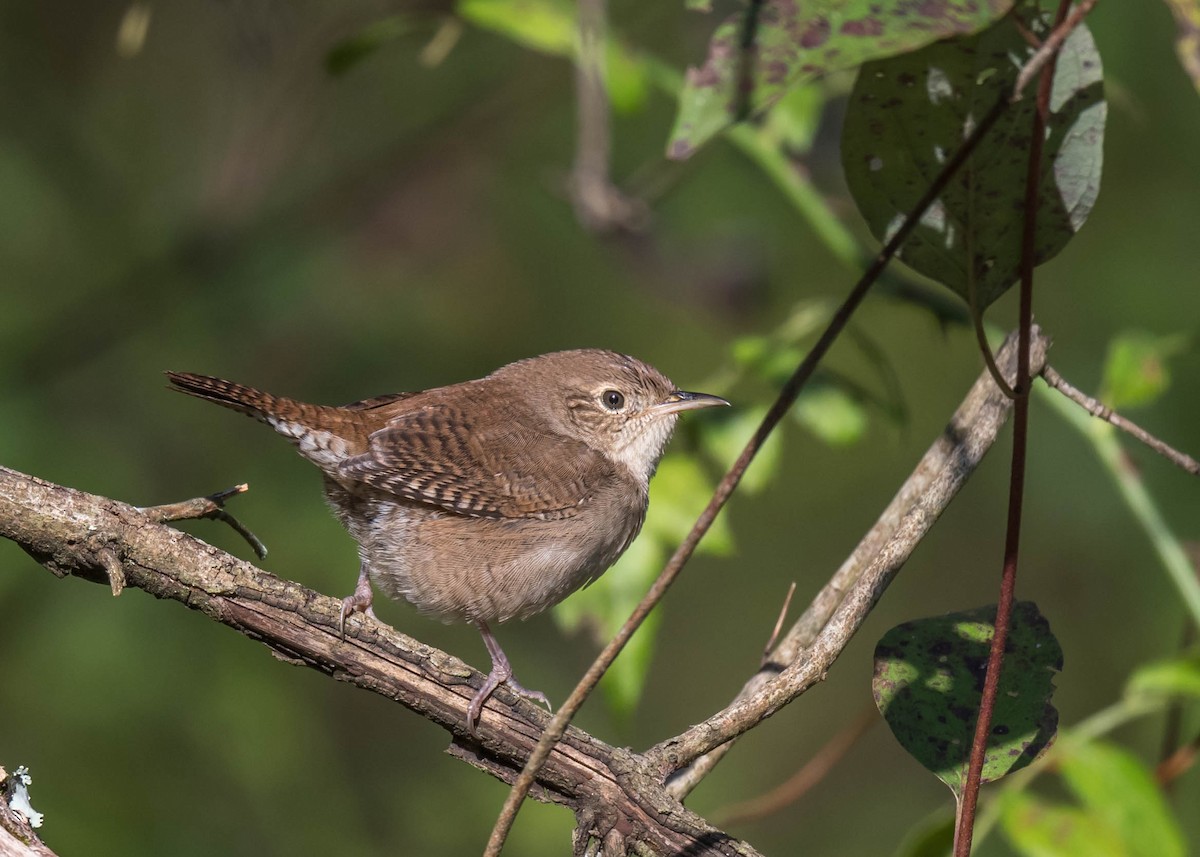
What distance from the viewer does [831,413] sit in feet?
9.91

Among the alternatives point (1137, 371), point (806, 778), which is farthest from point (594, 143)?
point (806, 778)

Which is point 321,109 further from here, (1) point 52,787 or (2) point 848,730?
(2) point 848,730

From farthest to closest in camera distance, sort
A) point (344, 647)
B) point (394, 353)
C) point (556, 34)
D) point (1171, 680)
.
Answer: point (394, 353) → point (556, 34) → point (1171, 680) → point (344, 647)

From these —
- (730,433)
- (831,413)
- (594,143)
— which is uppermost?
(594,143)

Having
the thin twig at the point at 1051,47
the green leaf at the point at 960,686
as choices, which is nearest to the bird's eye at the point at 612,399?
the green leaf at the point at 960,686

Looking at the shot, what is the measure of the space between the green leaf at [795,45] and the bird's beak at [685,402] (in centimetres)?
175

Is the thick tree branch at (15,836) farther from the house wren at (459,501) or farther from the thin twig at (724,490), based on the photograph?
the house wren at (459,501)

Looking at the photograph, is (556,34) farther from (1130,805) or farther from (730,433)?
(1130,805)

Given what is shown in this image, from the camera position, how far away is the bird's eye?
3559 millimetres

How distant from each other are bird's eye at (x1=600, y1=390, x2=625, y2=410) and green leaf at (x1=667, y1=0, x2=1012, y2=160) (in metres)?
2.20

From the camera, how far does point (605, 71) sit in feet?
10.5

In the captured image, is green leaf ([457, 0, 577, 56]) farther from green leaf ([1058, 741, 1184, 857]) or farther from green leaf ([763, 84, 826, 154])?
green leaf ([1058, 741, 1184, 857])

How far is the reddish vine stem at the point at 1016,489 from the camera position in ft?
4.85

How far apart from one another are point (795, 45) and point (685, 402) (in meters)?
2.11
